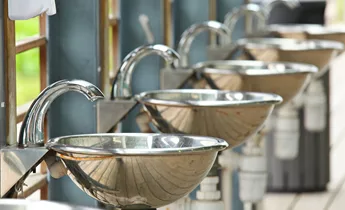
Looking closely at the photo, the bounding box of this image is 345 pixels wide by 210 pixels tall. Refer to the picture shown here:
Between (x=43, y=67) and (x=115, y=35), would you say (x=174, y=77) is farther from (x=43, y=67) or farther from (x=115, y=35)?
(x=43, y=67)

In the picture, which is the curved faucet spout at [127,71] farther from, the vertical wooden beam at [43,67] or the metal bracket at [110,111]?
the vertical wooden beam at [43,67]

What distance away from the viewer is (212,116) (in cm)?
270

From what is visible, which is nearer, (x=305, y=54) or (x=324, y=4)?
(x=305, y=54)

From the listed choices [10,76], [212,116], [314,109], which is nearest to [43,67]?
[212,116]

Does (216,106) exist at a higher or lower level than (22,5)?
lower

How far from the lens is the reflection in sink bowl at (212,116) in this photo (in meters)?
2.69

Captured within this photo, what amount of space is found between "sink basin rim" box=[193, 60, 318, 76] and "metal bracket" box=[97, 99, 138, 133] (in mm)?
762

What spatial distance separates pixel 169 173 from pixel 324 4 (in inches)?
161

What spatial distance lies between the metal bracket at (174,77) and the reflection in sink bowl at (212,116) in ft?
2.30

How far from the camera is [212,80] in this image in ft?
11.5

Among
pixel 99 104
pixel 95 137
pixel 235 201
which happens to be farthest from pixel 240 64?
pixel 95 137

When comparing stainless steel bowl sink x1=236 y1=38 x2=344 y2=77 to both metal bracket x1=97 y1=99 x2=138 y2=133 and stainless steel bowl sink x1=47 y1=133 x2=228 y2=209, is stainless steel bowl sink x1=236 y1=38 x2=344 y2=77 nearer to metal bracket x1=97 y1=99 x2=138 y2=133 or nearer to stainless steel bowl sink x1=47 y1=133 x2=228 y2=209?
metal bracket x1=97 y1=99 x2=138 y2=133

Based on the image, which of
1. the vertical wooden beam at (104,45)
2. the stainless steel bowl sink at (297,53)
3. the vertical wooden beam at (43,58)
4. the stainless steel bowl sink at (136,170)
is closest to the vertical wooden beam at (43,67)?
the vertical wooden beam at (43,58)

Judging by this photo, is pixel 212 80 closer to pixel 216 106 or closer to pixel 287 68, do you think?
pixel 287 68
